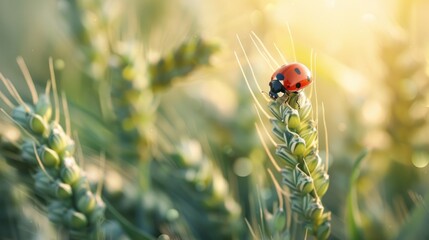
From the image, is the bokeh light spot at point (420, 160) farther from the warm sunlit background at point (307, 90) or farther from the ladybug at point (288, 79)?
the ladybug at point (288, 79)

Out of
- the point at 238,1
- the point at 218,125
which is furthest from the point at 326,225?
the point at 238,1

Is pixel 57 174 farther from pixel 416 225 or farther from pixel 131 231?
pixel 416 225

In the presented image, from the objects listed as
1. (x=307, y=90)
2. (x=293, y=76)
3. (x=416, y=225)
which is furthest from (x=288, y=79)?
(x=307, y=90)

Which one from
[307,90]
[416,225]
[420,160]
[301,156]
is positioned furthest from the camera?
[307,90]

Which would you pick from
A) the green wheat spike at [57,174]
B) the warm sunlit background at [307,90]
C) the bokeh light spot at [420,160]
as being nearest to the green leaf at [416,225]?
the warm sunlit background at [307,90]

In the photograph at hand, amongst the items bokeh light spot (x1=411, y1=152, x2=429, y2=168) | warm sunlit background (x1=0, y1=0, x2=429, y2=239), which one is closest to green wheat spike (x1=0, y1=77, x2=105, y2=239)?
warm sunlit background (x1=0, y1=0, x2=429, y2=239)

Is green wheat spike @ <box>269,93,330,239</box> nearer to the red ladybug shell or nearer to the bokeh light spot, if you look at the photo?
the red ladybug shell

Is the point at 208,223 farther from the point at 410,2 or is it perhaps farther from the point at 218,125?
the point at 410,2
